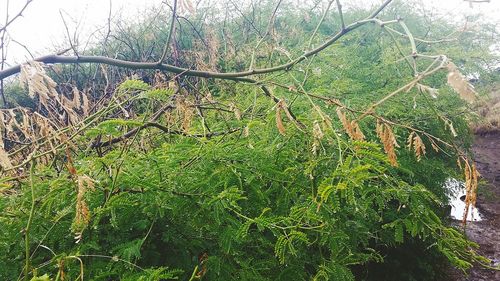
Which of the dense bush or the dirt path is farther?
the dirt path

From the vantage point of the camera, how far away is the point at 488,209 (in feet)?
23.9

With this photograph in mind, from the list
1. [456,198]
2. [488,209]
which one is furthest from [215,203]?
[488,209]

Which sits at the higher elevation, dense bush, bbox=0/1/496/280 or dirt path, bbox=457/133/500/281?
dense bush, bbox=0/1/496/280

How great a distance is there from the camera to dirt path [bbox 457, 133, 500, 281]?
5079mm

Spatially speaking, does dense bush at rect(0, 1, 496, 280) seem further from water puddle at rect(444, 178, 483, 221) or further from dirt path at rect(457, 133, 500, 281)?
dirt path at rect(457, 133, 500, 281)

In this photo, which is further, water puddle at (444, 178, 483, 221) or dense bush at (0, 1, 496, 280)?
water puddle at (444, 178, 483, 221)

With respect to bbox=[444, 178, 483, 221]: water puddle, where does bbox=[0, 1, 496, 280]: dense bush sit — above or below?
above

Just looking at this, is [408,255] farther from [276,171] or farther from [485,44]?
[485,44]

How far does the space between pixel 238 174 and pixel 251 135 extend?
1.59 ft

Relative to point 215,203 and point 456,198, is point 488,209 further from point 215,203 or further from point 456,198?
point 215,203

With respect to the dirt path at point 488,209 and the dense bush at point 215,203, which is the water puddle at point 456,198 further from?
the dense bush at point 215,203

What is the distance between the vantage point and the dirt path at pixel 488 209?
5079mm

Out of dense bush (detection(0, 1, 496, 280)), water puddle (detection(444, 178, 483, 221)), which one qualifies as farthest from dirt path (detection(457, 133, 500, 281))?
dense bush (detection(0, 1, 496, 280))

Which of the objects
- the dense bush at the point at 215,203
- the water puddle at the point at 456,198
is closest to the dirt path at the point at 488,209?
the water puddle at the point at 456,198
